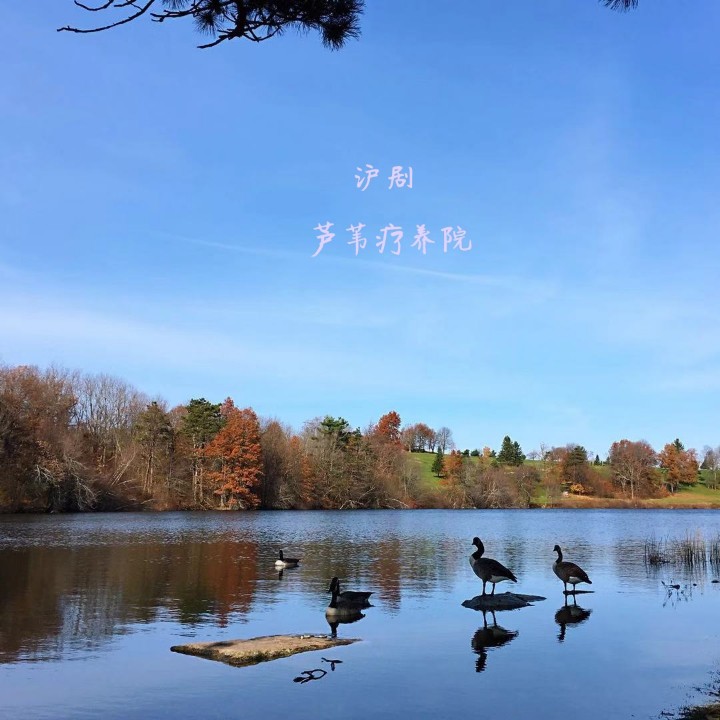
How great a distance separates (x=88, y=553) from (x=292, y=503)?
68.5 m

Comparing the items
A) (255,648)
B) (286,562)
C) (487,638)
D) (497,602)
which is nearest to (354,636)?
(487,638)

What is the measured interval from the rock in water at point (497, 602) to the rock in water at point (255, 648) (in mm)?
5447

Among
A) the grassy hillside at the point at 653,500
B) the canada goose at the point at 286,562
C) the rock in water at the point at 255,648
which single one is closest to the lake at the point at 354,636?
the rock in water at the point at 255,648

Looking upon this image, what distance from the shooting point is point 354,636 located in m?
16.0

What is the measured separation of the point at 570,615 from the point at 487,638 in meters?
4.14

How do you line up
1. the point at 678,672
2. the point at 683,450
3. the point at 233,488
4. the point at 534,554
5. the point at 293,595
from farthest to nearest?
the point at 683,450 < the point at 233,488 < the point at 534,554 < the point at 293,595 < the point at 678,672

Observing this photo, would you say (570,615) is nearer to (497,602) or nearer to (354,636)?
(497,602)

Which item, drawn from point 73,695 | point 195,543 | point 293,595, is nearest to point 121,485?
point 195,543

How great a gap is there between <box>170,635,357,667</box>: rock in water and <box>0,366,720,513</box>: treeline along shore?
62669 millimetres

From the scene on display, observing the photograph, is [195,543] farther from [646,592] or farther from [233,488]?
[233,488]

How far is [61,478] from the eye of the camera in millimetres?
72875

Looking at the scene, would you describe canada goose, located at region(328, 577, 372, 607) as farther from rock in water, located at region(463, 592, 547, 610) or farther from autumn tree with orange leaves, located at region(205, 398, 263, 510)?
autumn tree with orange leaves, located at region(205, 398, 263, 510)

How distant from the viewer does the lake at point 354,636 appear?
36.5 feet

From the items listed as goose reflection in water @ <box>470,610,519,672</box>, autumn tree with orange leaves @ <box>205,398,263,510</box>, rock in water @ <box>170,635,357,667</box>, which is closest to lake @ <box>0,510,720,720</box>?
goose reflection in water @ <box>470,610,519,672</box>
